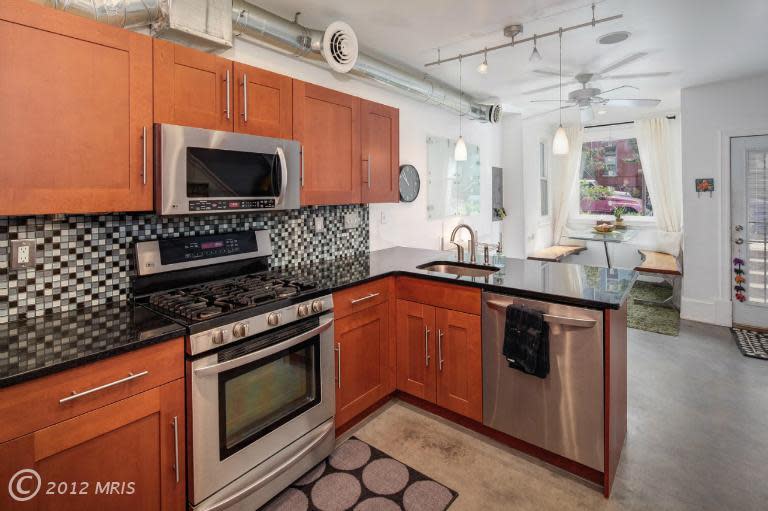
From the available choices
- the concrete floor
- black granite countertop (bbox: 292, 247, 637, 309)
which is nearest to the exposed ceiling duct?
black granite countertop (bbox: 292, 247, 637, 309)

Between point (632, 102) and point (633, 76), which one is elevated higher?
point (633, 76)

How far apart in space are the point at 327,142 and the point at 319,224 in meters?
0.63

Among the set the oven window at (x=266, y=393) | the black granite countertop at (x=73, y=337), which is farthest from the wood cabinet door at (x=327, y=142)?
the black granite countertop at (x=73, y=337)

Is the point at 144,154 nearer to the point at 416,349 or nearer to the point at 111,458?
the point at 111,458

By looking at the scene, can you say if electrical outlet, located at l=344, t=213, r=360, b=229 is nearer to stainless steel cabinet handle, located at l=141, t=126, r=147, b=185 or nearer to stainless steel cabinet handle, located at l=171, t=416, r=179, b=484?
stainless steel cabinet handle, located at l=141, t=126, r=147, b=185

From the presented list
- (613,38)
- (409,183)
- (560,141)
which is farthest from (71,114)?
(613,38)

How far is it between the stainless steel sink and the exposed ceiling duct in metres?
1.49

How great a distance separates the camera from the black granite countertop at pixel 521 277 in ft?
6.66

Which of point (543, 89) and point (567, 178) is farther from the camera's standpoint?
point (567, 178)

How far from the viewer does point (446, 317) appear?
8.17ft

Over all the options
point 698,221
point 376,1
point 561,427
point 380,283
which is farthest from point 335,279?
point 698,221

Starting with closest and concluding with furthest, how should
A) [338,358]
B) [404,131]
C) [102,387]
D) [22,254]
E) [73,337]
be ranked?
1. [102,387]
2. [73,337]
3. [22,254]
4. [338,358]
5. [404,131]

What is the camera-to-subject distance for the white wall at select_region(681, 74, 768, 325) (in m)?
4.18

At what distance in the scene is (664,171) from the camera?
580 cm
